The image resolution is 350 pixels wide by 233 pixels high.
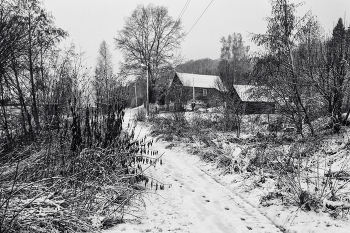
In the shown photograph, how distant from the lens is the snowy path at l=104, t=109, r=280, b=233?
2.83m

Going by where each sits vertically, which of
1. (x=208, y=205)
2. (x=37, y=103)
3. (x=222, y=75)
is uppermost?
(x=222, y=75)

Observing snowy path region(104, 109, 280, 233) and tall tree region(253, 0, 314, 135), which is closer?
snowy path region(104, 109, 280, 233)

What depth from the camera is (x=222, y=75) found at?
13586 mm

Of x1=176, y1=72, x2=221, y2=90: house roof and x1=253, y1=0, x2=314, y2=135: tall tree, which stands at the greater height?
x1=176, y1=72, x2=221, y2=90: house roof

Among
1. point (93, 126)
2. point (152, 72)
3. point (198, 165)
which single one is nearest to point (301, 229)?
point (198, 165)

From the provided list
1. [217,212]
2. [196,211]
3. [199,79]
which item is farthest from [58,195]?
[199,79]

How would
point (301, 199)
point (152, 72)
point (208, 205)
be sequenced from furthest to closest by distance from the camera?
point (152, 72), point (208, 205), point (301, 199)

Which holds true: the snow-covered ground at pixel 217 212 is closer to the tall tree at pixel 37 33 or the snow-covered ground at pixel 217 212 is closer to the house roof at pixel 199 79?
the tall tree at pixel 37 33

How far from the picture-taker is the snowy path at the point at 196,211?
2.83 m

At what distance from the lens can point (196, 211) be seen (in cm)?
333

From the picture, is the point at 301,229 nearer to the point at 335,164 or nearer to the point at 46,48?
the point at 335,164

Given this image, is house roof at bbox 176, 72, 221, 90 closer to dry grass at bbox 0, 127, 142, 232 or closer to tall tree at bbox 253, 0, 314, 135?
tall tree at bbox 253, 0, 314, 135

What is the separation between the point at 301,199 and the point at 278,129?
7.75 meters

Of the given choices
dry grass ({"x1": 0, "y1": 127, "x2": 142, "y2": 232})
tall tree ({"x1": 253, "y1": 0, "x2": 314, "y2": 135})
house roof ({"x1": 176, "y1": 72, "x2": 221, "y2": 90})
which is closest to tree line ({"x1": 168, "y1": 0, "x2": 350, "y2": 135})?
tall tree ({"x1": 253, "y1": 0, "x2": 314, "y2": 135})
